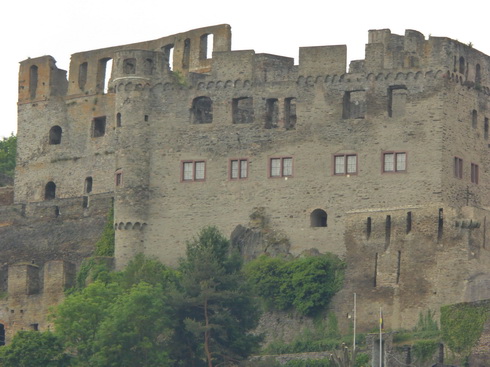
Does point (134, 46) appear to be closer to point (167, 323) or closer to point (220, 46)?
point (220, 46)

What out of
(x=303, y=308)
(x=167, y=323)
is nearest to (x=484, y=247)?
(x=303, y=308)

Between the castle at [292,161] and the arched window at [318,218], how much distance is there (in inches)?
2.2

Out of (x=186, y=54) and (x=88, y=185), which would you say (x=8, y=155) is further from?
(x=186, y=54)

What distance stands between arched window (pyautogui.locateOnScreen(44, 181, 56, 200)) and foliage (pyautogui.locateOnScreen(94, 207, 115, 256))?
20.5 ft

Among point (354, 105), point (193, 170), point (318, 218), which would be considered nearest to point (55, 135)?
point (193, 170)

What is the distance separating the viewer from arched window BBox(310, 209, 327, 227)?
85188mm

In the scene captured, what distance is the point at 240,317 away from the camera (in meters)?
A: 76.9

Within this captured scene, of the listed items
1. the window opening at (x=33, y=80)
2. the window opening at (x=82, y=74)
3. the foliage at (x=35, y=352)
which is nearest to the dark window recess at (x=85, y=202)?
the window opening at (x=82, y=74)

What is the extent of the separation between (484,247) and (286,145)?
384 inches

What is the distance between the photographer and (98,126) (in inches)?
3720

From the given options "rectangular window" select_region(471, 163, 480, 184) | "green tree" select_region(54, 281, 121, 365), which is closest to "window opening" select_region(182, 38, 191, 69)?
"rectangular window" select_region(471, 163, 480, 184)

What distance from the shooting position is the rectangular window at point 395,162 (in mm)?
84312

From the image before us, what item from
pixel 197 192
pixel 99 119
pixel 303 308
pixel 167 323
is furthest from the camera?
pixel 99 119

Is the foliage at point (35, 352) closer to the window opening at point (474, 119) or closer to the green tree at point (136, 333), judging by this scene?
the green tree at point (136, 333)
